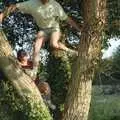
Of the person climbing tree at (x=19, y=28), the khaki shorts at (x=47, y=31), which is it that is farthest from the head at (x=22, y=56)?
the person climbing tree at (x=19, y=28)

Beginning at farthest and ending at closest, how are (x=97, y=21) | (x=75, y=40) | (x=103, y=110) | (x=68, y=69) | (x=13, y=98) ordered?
1. (x=103, y=110)
2. (x=75, y=40)
3. (x=68, y=69)
4. (x=13, y=98)
5. (x=97, y=21)

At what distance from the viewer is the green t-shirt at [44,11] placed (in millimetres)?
7805

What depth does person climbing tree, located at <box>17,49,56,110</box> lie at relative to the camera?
26.1 feet

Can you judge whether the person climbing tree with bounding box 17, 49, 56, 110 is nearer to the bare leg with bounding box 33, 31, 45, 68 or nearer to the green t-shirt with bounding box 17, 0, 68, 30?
the bare leg with bounding box 33, 31, 45, 68

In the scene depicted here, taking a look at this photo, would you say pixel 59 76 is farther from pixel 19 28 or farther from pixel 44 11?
pixel 19 28

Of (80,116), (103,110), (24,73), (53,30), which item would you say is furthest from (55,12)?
(103,110)

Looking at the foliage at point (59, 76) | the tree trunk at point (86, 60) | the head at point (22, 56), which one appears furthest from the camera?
the foliage at point (59, 76)

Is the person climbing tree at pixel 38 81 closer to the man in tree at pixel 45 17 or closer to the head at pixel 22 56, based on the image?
the head at pixel 22 56

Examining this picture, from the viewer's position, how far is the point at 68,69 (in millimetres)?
9141

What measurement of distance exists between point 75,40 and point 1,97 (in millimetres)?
2619

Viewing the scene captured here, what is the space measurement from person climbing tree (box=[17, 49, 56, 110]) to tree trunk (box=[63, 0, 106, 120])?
663mm

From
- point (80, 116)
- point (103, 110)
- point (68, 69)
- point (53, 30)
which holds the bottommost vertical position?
point (103, 110)

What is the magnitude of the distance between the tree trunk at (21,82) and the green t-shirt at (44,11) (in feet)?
1.89

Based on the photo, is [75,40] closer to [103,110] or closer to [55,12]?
[55,12]
